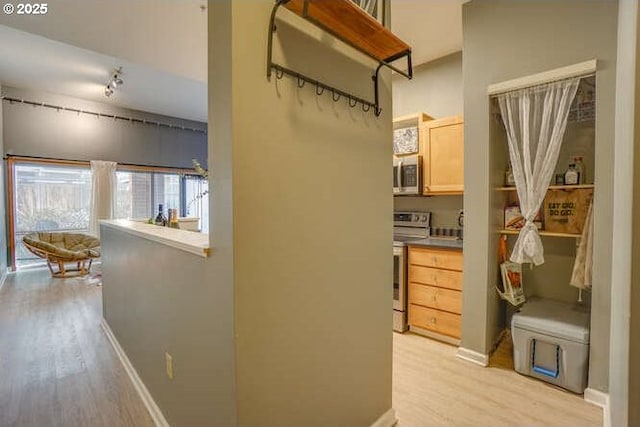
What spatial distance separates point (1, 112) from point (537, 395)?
288 inches

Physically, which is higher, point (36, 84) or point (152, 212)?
point (36, 84)

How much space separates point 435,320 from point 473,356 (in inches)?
16.8

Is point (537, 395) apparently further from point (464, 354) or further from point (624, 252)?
point (624, 252)

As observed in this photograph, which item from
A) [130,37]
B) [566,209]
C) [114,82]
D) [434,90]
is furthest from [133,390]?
[114,82]

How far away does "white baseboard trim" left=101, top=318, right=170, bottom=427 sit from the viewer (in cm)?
168

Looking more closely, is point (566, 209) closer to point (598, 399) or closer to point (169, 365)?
point (598, 399)

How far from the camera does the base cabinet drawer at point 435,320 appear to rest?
2.61 metres

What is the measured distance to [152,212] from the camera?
646 cm

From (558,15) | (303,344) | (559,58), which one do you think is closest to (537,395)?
(303,344)

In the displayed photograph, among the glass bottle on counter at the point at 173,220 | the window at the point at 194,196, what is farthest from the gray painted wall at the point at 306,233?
the window at the point at 194,196

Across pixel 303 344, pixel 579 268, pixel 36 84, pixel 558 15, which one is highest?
pixel 36 84

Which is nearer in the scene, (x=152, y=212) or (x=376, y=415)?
(x=376, y=415)

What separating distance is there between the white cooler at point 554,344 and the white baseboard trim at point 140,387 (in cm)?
227

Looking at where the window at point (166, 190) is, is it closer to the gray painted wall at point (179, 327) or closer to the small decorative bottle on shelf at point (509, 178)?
the gray painted wall at point (179, 327)
